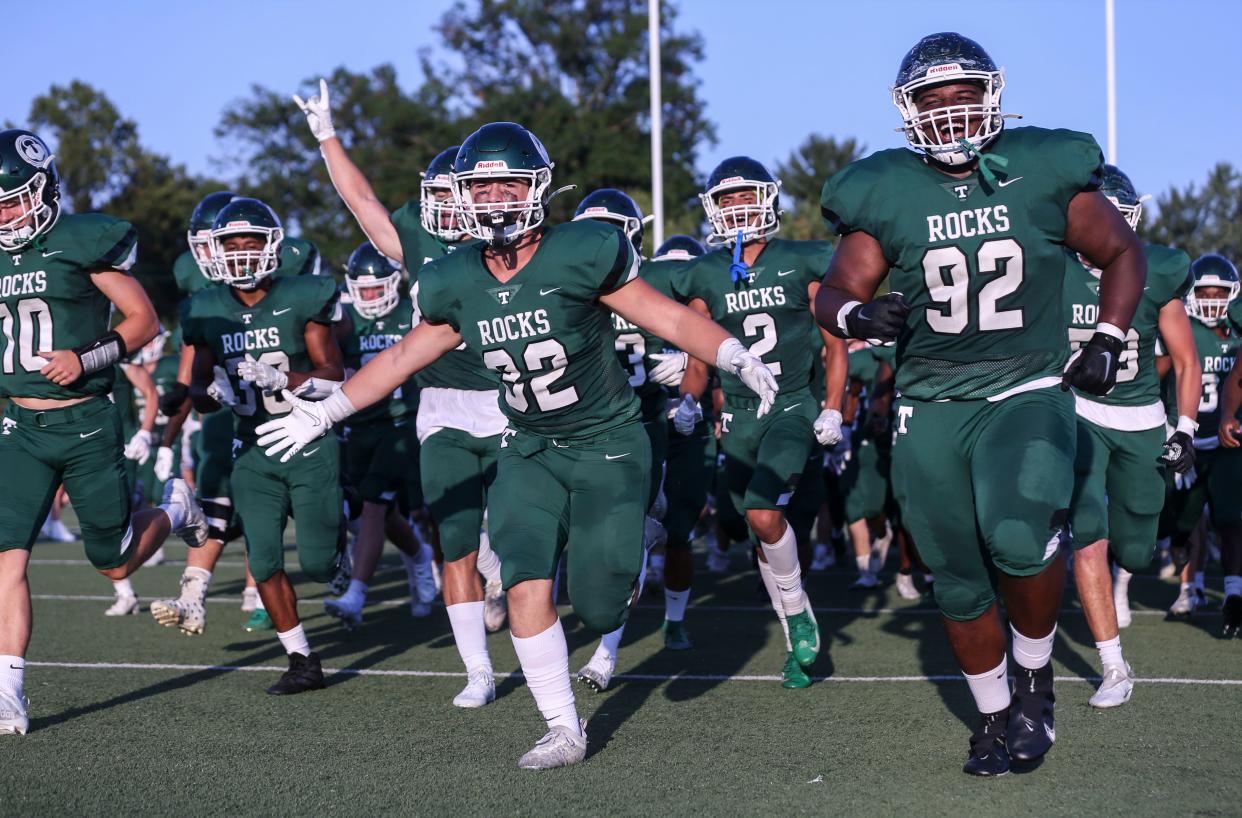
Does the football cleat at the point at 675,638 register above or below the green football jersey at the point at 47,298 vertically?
below

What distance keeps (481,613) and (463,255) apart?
1.82m

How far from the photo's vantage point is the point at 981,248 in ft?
12.8

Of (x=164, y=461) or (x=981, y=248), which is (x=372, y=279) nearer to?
(x=164, y=461)

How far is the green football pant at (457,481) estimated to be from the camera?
5641 millimetres

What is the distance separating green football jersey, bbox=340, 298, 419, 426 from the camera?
26.5 ft

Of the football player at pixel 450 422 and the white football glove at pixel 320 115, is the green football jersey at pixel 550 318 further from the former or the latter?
the white football glove at pixel 320 115

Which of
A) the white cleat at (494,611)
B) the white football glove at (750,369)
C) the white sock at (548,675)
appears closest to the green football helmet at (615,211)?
the white cleat at (494,611)

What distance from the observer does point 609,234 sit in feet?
14.4

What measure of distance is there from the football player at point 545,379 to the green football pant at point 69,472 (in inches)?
52.6

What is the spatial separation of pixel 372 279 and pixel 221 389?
216cm

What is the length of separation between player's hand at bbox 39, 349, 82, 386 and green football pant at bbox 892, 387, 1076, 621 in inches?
121

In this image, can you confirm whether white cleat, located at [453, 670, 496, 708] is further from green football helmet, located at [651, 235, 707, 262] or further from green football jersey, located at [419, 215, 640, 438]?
green football helmet, located at [651, 235, 707, 262]

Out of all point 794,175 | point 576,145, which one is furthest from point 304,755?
point 794,175

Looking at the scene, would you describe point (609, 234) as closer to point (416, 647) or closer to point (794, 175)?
point (416, 647)
